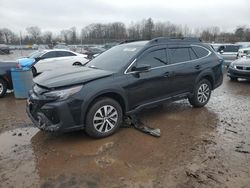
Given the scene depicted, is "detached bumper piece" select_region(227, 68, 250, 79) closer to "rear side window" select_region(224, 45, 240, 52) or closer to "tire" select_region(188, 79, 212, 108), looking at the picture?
"tire" select_region(188, 79, 212, 108)

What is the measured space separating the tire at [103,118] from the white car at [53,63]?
7.70 metres

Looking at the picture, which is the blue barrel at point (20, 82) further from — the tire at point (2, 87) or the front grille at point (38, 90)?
the front grille at point (38, 90)

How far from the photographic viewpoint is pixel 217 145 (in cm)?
429

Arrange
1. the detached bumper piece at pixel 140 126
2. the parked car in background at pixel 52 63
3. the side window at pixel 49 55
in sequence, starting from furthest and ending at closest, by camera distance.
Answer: the side window at pixel 49 55, the parked car in background at pixel 52 63, the detached bumper piece at pixel 140 126

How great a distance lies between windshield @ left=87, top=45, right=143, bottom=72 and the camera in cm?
498

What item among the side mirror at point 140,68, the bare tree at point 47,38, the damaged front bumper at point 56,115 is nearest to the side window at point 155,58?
the side mirror at point 140,68

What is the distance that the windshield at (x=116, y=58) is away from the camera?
498cm

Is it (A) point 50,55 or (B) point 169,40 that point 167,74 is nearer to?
(B) point 169,40

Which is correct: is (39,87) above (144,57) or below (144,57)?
below

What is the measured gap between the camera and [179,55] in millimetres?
5883

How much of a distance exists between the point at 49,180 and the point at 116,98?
1993mm

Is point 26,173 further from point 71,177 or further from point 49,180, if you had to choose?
point 71,177

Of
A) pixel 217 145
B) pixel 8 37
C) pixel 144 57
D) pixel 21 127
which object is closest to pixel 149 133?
pixel 217 145

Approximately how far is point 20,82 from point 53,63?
15.7 feet
